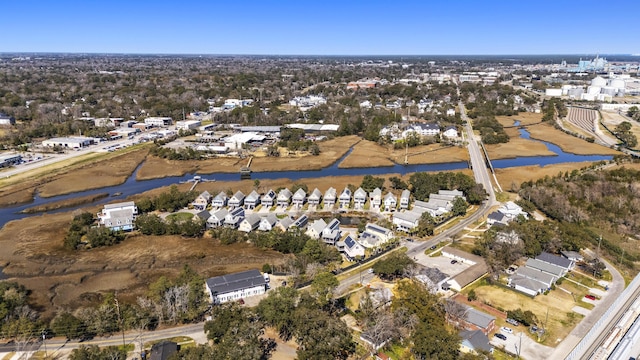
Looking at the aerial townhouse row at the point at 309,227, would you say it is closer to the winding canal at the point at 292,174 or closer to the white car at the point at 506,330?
the white car at the point at 506,330

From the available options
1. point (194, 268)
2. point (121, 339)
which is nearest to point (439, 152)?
point (194, 268)

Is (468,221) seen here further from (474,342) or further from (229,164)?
(229,164)

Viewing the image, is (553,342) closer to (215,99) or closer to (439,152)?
(439,152)

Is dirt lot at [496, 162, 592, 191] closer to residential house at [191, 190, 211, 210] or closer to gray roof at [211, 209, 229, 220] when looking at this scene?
gray roof at [211, 209, 229, 220]

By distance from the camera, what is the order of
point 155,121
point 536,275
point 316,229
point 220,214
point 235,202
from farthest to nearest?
point 155,121, point 235,202, point 220,214, point 316,229, point 536,275

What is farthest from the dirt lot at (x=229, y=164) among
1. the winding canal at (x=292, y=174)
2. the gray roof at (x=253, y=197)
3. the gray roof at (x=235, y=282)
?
the gray roof at (x=235, y=282)

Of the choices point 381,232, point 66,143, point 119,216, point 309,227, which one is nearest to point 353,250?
point 381,232
